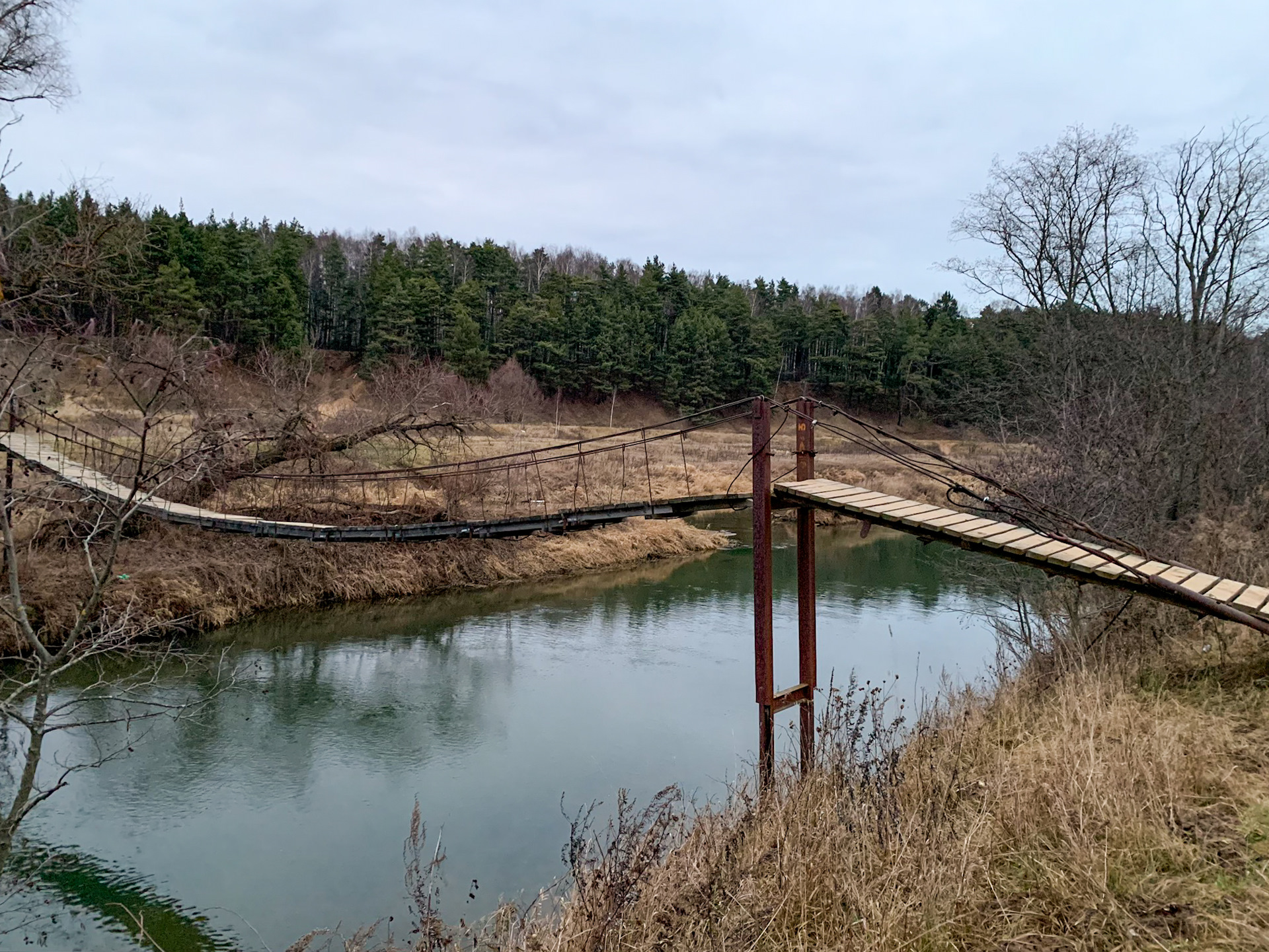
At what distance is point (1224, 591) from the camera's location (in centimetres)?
399

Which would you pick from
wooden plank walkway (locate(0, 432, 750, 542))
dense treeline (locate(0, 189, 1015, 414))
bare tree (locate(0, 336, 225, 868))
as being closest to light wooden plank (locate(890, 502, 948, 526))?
wooden plank walkway (locate(0, 432, 750, 542))

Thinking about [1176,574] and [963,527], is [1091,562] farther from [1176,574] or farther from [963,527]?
[963,527]

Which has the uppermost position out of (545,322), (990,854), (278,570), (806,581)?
(545,322)

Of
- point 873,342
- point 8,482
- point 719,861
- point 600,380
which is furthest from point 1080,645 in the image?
point 873,342

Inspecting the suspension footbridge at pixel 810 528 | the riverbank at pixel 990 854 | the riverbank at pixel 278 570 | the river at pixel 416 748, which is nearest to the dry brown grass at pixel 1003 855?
the riverbank at pixel 990 854

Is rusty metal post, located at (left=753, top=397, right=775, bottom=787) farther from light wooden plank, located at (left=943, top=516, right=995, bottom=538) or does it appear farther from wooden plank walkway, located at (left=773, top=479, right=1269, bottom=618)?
light wooden plank, located at (left=943, top=516, right=995, bottom=538)

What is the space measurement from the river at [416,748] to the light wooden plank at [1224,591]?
3036 millimetres

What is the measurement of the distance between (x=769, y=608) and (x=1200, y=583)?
7.03ft

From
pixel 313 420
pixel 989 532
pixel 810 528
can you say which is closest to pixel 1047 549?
pixel 989 532

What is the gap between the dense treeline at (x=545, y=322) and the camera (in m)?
29.6

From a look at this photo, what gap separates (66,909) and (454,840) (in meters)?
2.08

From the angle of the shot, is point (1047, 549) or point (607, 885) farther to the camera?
point (1047, 549)

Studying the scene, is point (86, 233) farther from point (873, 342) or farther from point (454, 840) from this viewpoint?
point (873, 342)

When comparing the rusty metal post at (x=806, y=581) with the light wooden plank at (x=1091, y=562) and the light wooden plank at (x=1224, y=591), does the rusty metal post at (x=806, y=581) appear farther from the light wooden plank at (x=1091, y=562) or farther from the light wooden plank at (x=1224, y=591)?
the light wooden plank at (x=1224, y=591)
